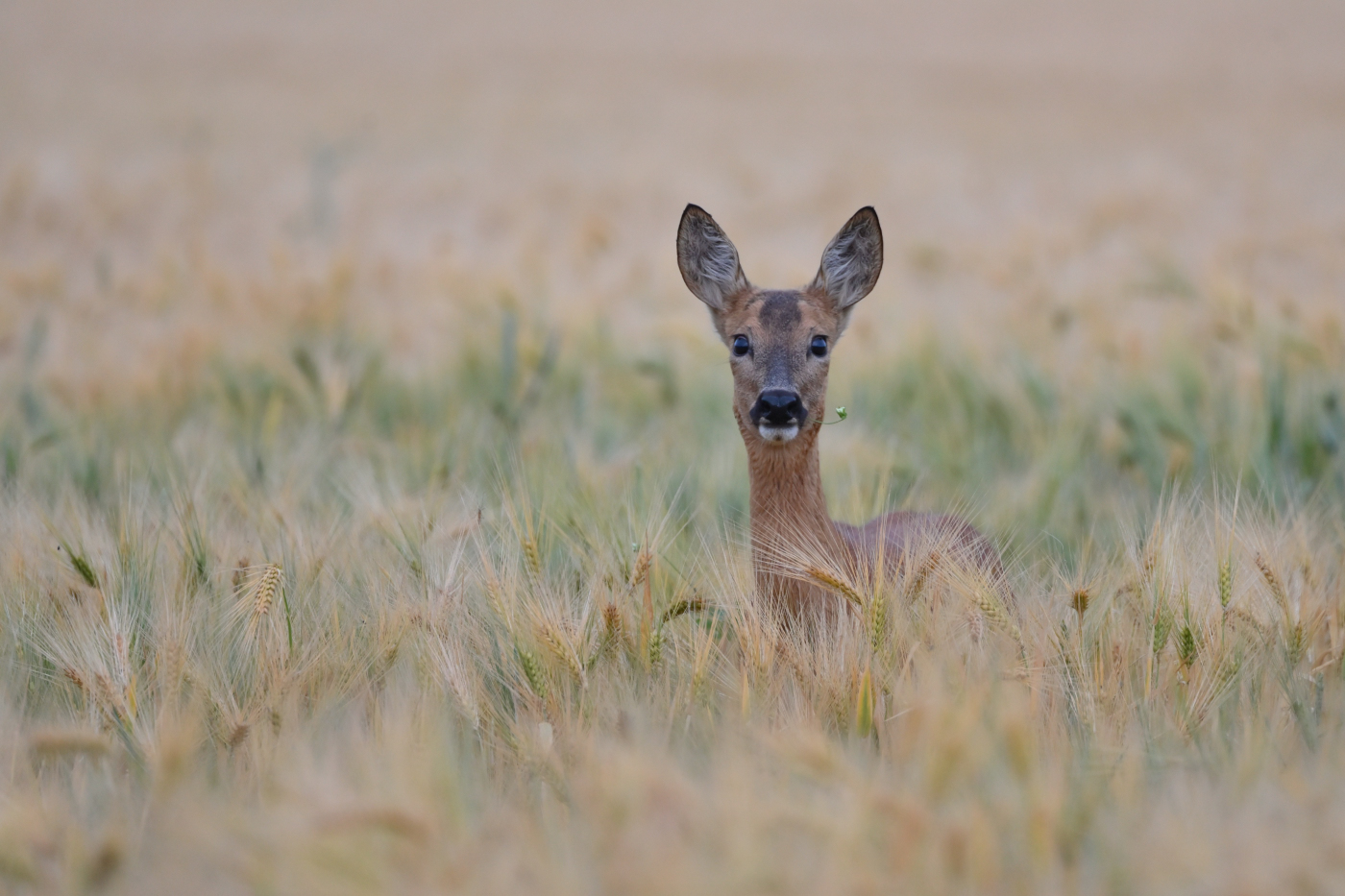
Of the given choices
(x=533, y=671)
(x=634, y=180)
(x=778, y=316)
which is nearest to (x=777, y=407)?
(x=778, y=316)

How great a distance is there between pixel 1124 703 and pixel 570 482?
2.15 meters

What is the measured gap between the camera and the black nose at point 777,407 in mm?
3676

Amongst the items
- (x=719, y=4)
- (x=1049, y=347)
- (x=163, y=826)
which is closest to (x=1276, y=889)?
(x=163, y=826)

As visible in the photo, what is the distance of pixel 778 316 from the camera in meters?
Answer: 4.01

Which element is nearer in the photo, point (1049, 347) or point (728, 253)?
point (728, 253)

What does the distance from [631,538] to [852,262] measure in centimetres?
135

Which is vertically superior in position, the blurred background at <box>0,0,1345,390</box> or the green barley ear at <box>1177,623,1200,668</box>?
the blurred background at <box>0,0,1345,390</box>

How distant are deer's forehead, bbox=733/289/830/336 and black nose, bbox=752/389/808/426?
33 centimetres

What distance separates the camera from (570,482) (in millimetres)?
4445

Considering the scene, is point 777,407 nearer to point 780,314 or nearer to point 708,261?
point 780,314

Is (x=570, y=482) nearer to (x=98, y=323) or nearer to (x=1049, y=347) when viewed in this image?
(x=1049, y=347)

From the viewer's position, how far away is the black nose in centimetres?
368

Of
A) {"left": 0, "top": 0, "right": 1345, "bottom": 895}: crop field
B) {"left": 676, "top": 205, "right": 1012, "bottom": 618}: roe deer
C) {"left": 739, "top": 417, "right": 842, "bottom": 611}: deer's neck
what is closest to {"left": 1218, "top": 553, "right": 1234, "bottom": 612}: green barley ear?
{"left": 0, "top": 0, "right": 1345, "bottom": 895}: crop field

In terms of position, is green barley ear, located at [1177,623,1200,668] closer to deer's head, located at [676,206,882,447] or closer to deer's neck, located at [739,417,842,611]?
deer's neck, located at [739,417,842,611]
